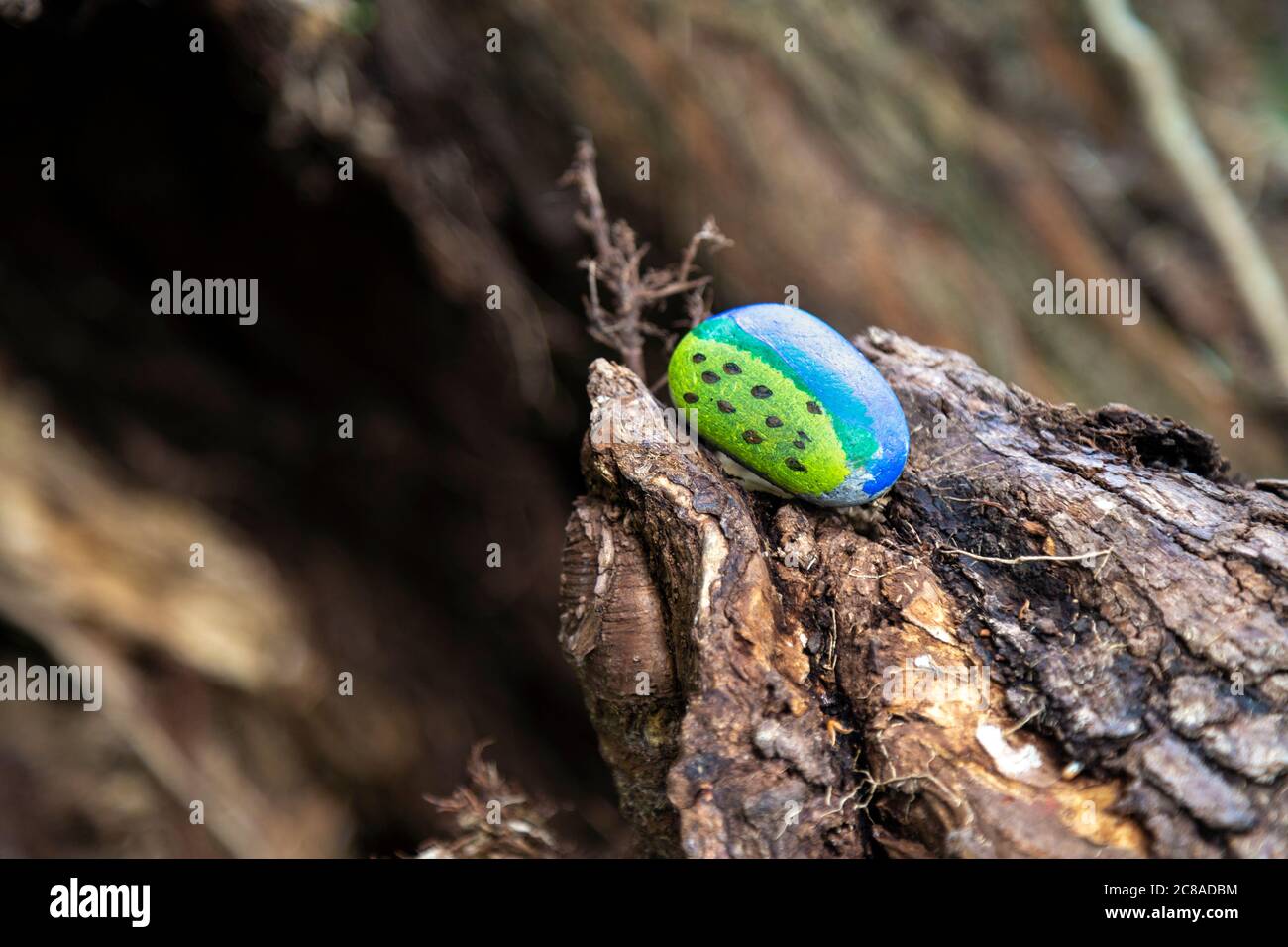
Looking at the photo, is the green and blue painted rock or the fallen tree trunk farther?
the green and blue painted rock

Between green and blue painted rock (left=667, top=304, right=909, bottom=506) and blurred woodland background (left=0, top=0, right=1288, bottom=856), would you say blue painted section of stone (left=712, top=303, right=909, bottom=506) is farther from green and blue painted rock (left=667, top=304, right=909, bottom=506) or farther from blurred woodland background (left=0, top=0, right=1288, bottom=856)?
blurred woodland background (left=0, top=0, right=1288, bottom=856)

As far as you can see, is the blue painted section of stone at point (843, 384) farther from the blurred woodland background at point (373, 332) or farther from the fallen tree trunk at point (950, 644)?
the blurred woodland background at point (373, 332)

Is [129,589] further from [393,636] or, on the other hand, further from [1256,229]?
[1256,229]

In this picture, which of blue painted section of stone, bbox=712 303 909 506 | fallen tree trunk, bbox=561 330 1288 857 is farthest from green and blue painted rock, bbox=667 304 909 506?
fallen tree trunk, bbox=561 330 1288 857

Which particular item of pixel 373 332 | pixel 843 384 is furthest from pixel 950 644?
pixel 373 332
